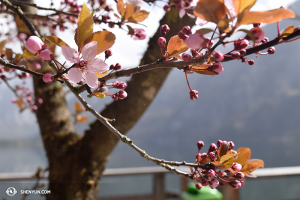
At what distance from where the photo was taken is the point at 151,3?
0.53 m

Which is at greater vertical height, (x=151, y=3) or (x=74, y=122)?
(x=151, y=3)

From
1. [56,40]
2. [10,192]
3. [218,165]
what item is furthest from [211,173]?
[10,192]

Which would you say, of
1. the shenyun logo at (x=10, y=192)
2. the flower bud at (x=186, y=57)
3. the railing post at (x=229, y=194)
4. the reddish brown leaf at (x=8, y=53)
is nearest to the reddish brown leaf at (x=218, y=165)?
the flower bud at (x=186, y=57)

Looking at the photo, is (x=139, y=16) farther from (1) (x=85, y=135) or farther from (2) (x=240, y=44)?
(1) (x=85, y=135)

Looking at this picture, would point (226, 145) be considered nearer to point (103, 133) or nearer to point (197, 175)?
point (197, 175)

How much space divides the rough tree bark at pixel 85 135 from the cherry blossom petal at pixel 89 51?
15.4 inches

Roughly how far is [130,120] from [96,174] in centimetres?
28

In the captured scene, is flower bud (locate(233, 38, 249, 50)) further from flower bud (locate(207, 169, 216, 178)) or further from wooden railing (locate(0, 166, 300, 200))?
wooden railing (locate(0, 166, 300, 200))

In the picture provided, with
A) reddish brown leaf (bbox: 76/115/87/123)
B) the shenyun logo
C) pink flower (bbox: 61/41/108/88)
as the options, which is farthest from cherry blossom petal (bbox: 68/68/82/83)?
reddish brown leaf (bbox: 76/115/87/123)

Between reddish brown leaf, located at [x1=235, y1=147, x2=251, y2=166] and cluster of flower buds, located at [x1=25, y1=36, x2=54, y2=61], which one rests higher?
cluster of flower buds, located at [x1=25, y1=36, x2=54, y2=61]

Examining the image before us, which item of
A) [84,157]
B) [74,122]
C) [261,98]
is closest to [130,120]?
[84,157]

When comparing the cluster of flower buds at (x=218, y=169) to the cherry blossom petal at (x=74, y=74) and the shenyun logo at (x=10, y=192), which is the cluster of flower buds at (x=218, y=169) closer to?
the cherry blossom petal at (x=74, y=74)

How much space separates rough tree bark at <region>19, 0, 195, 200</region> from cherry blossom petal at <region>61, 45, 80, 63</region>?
40 cm

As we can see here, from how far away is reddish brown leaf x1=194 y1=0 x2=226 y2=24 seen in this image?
0.19 m
